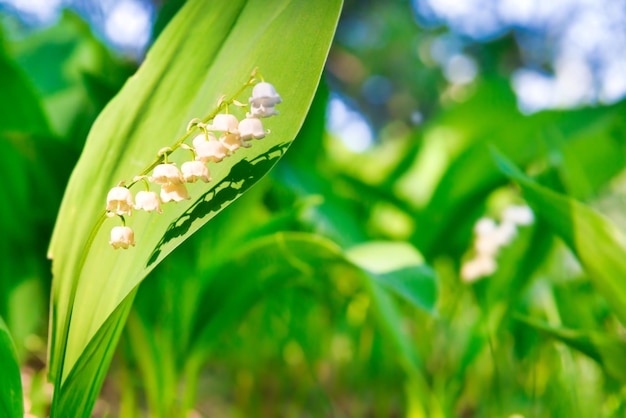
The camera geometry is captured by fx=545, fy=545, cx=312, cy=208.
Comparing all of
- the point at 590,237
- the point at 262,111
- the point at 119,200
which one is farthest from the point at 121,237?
the point at 590,237

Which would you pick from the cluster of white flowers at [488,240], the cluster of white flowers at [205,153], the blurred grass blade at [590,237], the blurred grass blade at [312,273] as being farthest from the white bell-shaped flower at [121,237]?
the cluster of white flowers at [488,240]

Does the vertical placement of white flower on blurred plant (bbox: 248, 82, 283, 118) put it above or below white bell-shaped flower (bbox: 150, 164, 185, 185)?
above

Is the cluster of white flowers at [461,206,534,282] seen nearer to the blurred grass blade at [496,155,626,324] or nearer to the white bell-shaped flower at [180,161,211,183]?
the blurred grass blade at [496,155,626,324]

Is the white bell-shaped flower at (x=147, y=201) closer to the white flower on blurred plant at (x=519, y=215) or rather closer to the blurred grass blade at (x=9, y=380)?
the blurred grass blade at (x=9, y=380)

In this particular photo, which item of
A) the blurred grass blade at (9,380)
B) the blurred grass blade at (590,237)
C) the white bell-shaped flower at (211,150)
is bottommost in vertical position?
the blurred grass blade at (9,380)

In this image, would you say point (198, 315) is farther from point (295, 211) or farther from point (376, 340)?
point (376, 340)

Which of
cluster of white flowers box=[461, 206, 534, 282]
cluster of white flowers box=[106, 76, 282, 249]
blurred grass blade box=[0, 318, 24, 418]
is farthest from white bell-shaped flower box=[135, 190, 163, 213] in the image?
cluster of white flowers box=[461, 206, 534, 282]
